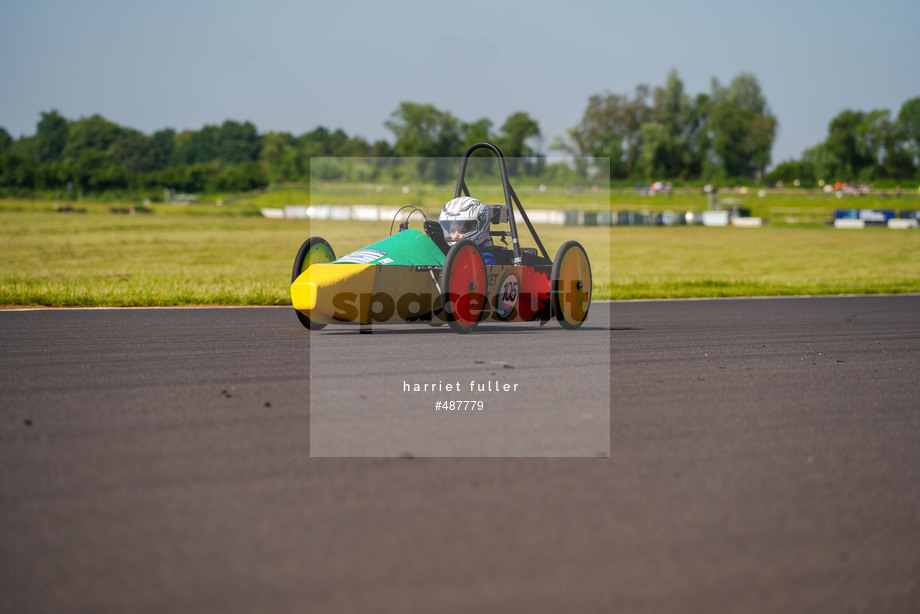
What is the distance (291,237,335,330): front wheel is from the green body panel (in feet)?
1.99

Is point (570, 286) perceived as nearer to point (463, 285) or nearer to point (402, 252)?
point (463, 285)

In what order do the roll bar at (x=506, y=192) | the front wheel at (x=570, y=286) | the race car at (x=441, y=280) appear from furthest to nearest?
1. the front wheel at (x=570, y=286)
2. the roll bar at (x=506, y=192)
3. the race car at (x=441, y=280)

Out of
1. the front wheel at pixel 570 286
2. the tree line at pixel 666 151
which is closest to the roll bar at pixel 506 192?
the front wheel at pixel 570 286

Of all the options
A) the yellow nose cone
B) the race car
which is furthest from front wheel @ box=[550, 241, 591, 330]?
the yellow nose cone

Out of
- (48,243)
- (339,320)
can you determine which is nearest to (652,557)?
(339,320)

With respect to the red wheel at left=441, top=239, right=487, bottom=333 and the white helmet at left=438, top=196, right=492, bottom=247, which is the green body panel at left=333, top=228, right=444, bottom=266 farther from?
the red wheel at left=441, top=239, right=487, bottom=333

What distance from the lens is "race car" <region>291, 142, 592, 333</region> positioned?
9.87m

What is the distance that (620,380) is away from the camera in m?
7.78

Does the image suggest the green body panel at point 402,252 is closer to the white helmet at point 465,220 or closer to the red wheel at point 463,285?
the white helmet at point 465,220

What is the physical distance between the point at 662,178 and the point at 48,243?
96.4m

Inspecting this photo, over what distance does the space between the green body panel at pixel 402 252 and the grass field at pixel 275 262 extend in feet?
5.00

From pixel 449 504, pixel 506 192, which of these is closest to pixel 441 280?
pixel 506 192

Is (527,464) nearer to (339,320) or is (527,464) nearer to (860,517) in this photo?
(860,517)

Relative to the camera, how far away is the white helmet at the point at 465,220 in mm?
10750
